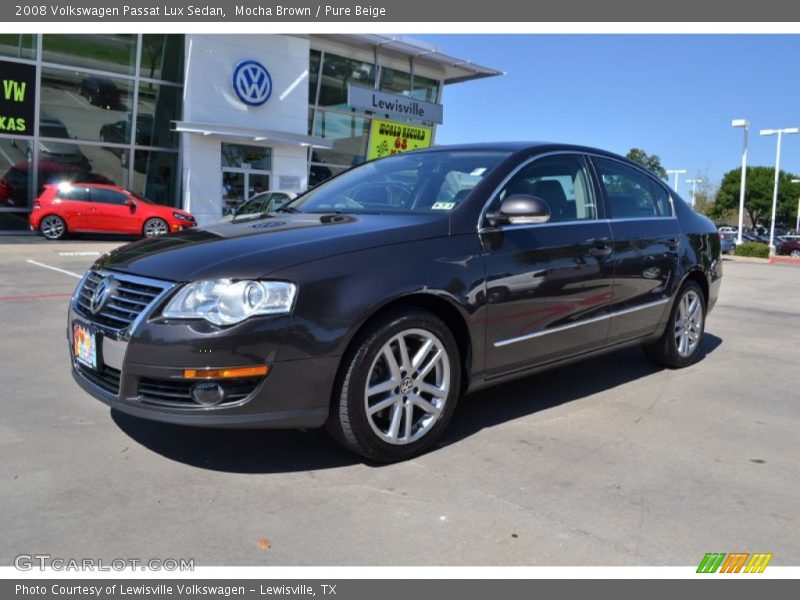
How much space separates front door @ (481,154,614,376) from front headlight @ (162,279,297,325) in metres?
1.21

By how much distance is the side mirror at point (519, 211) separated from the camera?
3717mm

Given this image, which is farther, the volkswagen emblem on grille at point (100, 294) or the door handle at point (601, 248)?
the door handle at point (601, 248)

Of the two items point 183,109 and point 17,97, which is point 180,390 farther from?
point 183,109

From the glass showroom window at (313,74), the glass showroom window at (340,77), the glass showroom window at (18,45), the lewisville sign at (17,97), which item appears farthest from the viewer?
the glass showroom window at (340,77)

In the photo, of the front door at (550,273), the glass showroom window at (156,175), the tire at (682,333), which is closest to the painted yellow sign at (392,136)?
the glass showroom window at (156,175)

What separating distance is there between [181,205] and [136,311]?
20.7 metres

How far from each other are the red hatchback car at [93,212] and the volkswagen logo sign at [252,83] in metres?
5.34

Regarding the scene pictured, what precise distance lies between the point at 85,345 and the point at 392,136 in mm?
25212

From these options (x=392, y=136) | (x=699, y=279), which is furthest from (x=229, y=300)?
(x=392, y=136)

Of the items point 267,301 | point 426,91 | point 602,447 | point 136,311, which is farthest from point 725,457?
point 426,91

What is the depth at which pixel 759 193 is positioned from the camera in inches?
3103

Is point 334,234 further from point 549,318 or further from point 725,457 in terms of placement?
point 725,457

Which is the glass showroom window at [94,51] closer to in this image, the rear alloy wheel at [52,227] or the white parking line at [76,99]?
the white parking line at [76,99]
